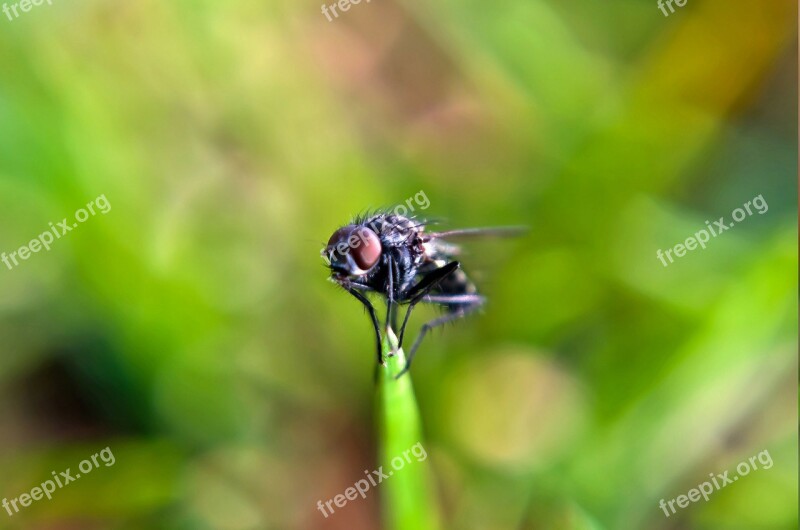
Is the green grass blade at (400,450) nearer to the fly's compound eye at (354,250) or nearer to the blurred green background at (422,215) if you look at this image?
the fly's compound eye at (354,250)

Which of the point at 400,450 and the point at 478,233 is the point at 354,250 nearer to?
the point at 400,450

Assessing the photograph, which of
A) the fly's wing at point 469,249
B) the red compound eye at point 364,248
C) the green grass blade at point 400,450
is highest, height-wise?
the red compound eye at point 364,248

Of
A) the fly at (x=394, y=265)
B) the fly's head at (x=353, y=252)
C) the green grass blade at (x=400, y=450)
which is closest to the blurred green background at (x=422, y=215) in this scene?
the fly at (x=394, y=265)

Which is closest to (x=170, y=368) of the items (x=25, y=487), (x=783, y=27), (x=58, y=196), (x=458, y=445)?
(x=25, y=487)

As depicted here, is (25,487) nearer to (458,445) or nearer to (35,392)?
(35,392)

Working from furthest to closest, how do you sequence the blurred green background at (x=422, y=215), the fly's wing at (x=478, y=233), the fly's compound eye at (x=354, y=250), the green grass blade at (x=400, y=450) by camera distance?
the blurred green background at (x=422, y=215) → the fly's wing at (x=478, y=233) → the fly's compound eye at (x=354, y=250) → the green grass blade at (x=400, y=450)

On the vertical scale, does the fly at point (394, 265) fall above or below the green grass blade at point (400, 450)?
above
